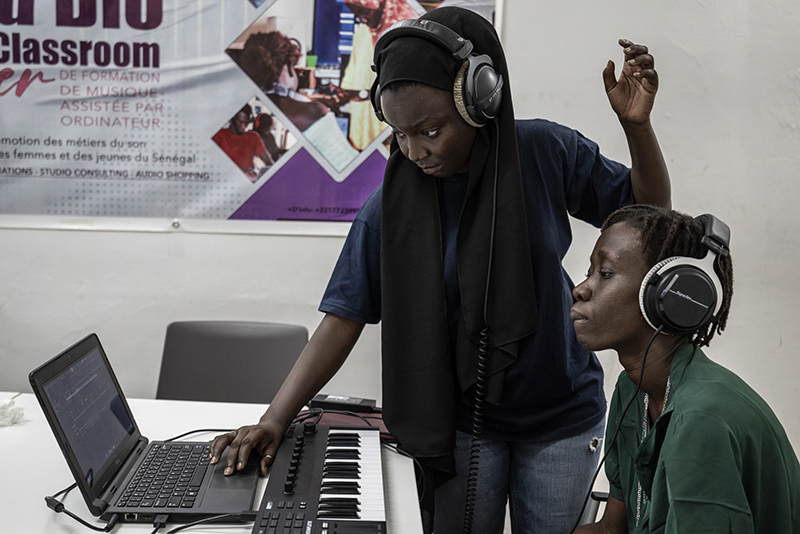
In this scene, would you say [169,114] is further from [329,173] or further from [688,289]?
[688,289]

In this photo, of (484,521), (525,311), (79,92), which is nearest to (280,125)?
(79,92)

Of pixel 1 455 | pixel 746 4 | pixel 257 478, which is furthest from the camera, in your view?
pixel 746 4

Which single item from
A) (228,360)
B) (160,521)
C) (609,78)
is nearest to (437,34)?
(609,78)

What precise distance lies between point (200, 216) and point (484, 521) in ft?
4.99

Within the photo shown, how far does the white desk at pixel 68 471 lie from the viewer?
3.69 feet

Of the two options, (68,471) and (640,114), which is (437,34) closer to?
(640,114)

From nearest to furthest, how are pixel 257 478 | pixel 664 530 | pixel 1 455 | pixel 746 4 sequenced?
pixel 664 530 < pixel 257 478 < pixel 1 455 < pixel 746 4

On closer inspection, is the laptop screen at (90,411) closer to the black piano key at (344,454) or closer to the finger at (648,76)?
the black piano key at (344,454)

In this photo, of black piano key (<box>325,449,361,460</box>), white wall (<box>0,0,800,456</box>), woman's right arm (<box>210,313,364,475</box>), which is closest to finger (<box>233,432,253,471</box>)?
woman's right arm (<box>210,313,364,475</box>)

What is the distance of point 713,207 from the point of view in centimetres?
243

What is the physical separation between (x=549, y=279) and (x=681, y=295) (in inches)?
14.8

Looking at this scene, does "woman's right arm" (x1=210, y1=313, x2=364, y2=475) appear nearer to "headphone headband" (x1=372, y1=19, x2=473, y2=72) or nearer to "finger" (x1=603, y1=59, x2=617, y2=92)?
"headphone headband" (x1=372, y1=19, x2=473, y2=72)

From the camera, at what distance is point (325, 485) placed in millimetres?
1203

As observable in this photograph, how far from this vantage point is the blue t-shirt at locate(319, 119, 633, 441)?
1355 mm
